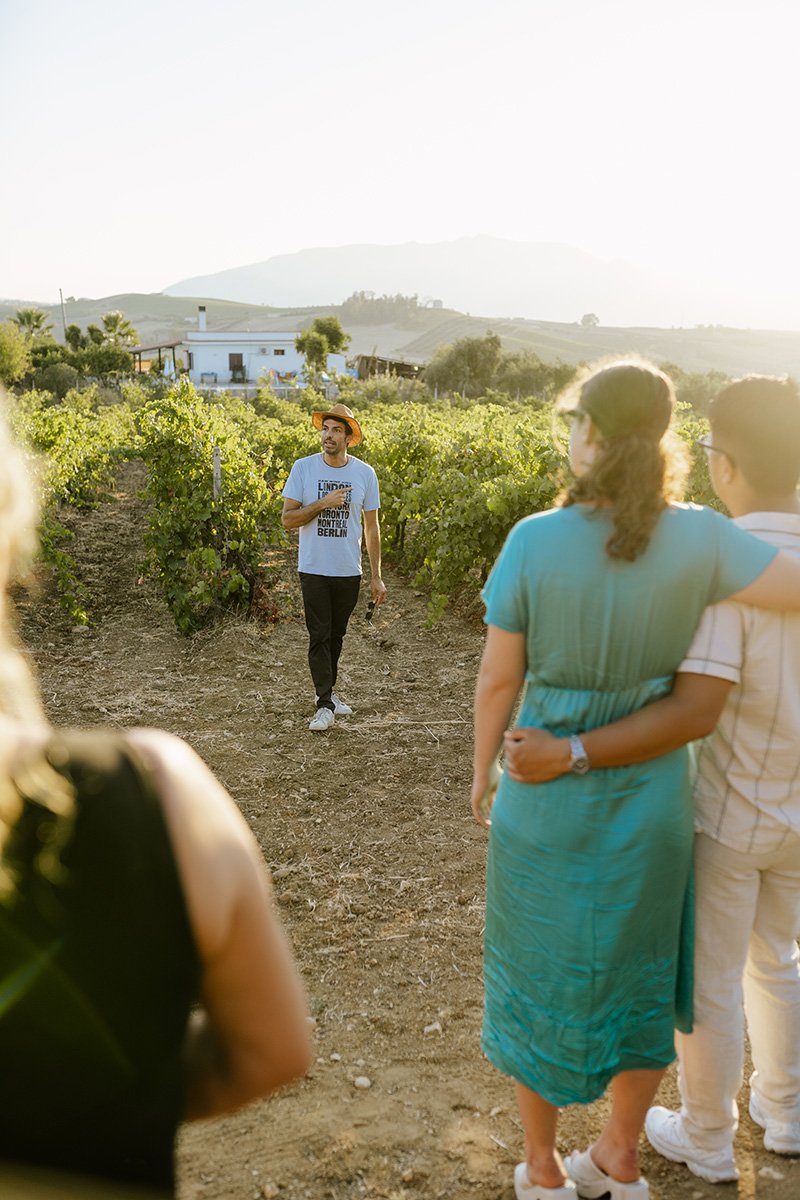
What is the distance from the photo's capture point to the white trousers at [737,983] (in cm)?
221

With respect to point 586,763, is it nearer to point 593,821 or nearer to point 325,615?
point 593,821

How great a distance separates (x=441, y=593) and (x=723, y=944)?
572 centimetres

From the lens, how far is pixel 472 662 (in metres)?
7.29

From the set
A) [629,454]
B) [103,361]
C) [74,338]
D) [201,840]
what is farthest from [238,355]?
[201,840]

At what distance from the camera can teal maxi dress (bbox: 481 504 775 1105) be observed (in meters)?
1.92

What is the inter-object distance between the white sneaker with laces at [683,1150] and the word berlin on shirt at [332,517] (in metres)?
3.71

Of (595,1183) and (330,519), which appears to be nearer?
(595,1183)

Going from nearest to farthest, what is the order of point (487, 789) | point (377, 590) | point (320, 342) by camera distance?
point (487, 789) → point (377, 590) → point (320, 342)

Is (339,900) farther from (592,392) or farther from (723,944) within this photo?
(592,392)

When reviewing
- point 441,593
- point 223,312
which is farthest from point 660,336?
point 441,593

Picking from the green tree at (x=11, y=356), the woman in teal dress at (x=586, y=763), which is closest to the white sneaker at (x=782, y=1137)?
the woman in teal dress at (x=586, y=763)

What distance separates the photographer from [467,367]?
192 ft

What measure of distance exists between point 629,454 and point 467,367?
58.6 meters

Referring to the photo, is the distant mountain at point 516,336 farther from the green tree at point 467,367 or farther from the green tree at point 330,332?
the green tree at point 467,367
